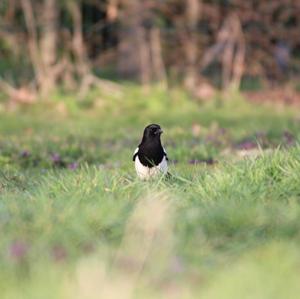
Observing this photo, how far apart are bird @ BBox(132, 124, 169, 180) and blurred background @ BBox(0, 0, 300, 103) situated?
9.81 meters

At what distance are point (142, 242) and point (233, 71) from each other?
15911mm

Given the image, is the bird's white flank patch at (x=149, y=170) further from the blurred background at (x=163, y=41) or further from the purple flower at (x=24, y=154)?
the blurred background at (x=163, y=41)

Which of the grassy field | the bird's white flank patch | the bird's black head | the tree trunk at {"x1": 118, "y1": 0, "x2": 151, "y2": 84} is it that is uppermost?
the grassy field

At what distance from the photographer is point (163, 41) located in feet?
64.0

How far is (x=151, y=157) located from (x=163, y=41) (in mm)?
12798

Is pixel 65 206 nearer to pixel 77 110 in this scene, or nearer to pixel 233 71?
pixel 77 110

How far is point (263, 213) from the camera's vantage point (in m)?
4.82

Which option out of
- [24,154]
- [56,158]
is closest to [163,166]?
[56,158]

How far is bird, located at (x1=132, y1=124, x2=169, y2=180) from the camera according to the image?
22.3 ft

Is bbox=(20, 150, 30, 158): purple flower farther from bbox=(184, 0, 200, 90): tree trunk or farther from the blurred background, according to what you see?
bbox=(184, 0, 200, 90): tree trunk

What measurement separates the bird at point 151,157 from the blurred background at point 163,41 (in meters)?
9.81

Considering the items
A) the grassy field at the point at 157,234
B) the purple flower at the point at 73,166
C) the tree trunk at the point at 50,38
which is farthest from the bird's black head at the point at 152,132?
the tree trunk at the point at 50,38

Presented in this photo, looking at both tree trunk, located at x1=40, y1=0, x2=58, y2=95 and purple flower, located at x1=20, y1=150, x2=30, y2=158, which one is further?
tree trunk, located at x1=40, y1=0, x2=58, y2=95

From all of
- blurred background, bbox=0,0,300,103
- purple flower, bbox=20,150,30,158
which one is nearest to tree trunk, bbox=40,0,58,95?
blurred background, bbox=0,0,300,103
